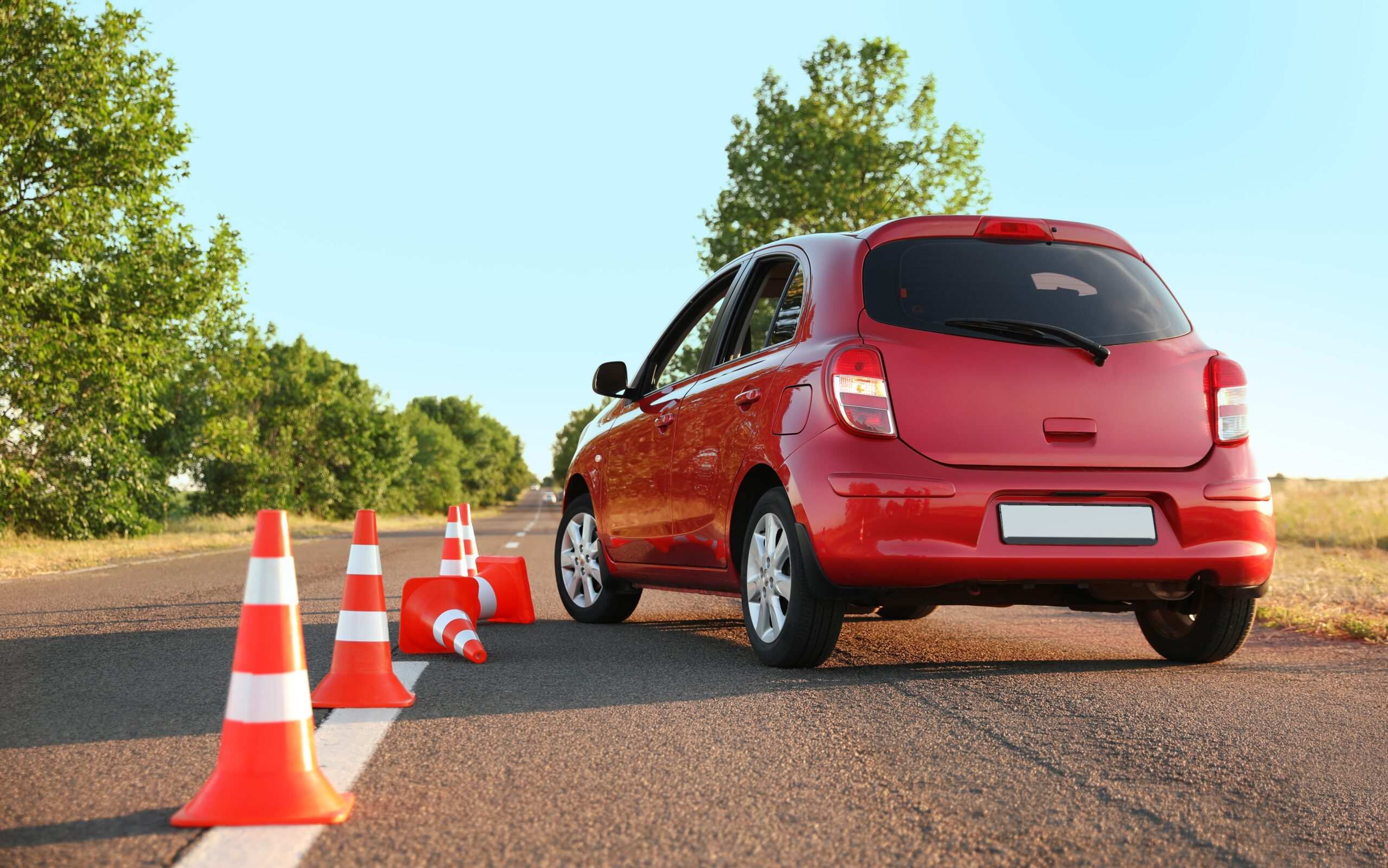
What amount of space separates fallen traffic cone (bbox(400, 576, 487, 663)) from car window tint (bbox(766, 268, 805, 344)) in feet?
6.21

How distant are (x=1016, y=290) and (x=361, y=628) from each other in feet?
9.67

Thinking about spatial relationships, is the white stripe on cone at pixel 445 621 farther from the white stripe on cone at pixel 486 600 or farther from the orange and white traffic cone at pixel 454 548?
the orange and white traffic cone at pixel 454 548

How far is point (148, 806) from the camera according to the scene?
9.09 feet

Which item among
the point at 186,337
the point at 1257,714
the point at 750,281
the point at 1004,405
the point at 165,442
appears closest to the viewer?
the point at 1257,714

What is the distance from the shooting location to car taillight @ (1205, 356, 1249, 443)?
15.6 feet

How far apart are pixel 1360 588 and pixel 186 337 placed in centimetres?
1876

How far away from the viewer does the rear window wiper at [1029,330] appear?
15.4 ft

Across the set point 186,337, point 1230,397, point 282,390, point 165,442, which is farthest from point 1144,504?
point 282,390

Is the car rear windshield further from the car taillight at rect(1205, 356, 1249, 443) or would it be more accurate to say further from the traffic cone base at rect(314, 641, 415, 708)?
the traffic cone base at rect(314, 641, 415, 708)

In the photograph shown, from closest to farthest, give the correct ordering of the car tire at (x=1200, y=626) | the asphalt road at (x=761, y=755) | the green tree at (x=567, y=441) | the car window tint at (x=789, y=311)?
the asphalt road at (x=761, y=755)
the car tire at (x=1200, y=626)
the car window tint at (x=789, y=311)
the green tree at (x=567, y=441)

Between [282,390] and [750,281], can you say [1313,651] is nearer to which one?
[750,281]

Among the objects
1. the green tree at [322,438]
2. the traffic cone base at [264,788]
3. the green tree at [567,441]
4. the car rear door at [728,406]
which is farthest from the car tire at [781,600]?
the green tree at [567,441]

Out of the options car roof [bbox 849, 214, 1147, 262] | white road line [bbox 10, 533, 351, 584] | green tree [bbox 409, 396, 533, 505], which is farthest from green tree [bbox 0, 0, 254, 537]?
green tree [bbox 409, 396, 533, 505]

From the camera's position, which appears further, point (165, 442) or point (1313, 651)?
point (165, 442)
